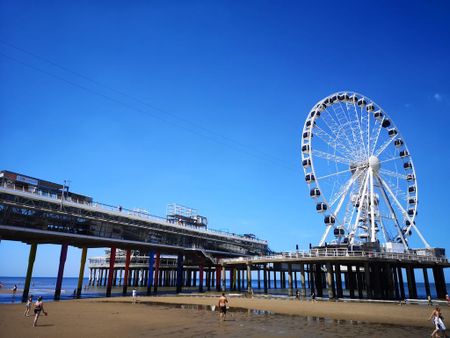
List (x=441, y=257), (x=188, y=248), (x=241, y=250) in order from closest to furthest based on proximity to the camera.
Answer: (x=441, y=257) → (x=188, y=248) → (x=241, y=250)

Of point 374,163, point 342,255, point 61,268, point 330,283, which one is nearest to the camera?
point 342,255

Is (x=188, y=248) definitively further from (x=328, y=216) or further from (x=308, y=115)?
(x=308, y=115)

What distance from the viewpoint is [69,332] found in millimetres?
17453

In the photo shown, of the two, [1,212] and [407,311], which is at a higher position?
[1,212]

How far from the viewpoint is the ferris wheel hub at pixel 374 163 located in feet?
170

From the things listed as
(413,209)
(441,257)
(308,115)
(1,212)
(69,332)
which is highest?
(308,115)

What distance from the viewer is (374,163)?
52.2m

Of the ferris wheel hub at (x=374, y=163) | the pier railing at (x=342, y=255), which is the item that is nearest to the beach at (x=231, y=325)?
the pier railing at (x=342, y=255)

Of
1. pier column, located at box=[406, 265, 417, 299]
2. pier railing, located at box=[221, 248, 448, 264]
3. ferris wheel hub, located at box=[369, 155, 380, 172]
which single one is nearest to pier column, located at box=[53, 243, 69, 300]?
pier railing, located at box=[221, 248, 448, 264]

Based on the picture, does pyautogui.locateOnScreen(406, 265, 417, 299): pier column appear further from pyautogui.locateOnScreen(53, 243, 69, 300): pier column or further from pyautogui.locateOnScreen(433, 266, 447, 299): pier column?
pyautogui.locateOnScreen(53, 243, 69, 300): pier column

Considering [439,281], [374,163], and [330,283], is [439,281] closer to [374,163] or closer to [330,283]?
[374,163]

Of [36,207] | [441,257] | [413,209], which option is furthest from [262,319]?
[413,209]

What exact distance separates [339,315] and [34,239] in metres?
39.9

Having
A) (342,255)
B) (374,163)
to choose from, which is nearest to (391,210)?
(374,163)
